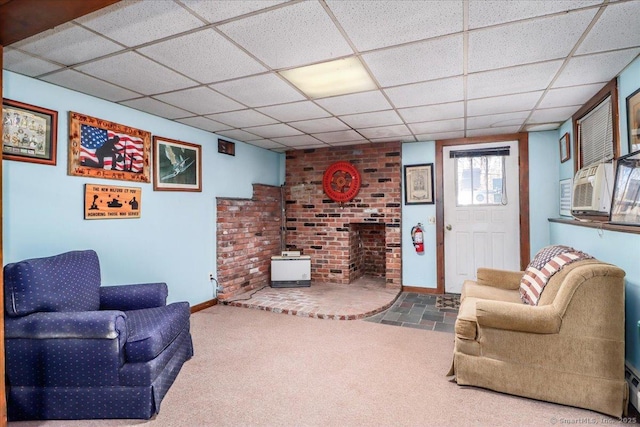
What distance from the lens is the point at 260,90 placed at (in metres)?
2.85

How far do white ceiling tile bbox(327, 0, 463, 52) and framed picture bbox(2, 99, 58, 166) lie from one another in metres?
2.41

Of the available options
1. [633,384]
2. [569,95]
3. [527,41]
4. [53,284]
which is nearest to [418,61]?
[527,41]

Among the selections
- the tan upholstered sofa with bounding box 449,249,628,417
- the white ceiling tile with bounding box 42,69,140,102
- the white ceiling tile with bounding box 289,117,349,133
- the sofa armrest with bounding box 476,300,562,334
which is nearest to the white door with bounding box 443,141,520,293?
the white ceiling tile with bounding box 289,117,349,133

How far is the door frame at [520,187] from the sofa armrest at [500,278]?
56.5 inches

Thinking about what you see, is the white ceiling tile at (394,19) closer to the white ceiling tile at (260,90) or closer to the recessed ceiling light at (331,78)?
the recessed ceiling light at (331,78)

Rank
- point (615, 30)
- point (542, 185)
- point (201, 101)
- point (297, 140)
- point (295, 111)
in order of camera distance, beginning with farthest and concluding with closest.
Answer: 1. point (297, 140)
2. point (542, 185)
3. point (295, 111)
4. point (201, 101)
5. point (615, 30)

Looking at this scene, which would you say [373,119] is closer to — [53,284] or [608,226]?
[608,226]

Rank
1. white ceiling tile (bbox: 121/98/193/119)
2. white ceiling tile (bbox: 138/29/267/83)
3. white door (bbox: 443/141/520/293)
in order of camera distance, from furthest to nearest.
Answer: white door (bbox: 443/141/520/293) → white ceiling tile (bbox: 121/98/193/119) → white ceiling tile (bbox: 138/29/267/83)

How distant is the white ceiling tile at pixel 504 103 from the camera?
3.02 m

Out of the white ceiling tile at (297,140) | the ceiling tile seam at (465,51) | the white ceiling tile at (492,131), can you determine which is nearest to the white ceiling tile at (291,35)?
the ceiling tile seam at (465,51)

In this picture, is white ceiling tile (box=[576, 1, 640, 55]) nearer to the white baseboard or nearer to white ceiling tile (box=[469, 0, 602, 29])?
white ceiling tile (box=[469, 0, 602, 29])

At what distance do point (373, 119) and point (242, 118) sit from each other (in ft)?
4.82

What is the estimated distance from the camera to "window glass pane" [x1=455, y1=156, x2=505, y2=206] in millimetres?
4598

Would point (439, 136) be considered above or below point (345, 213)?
above
